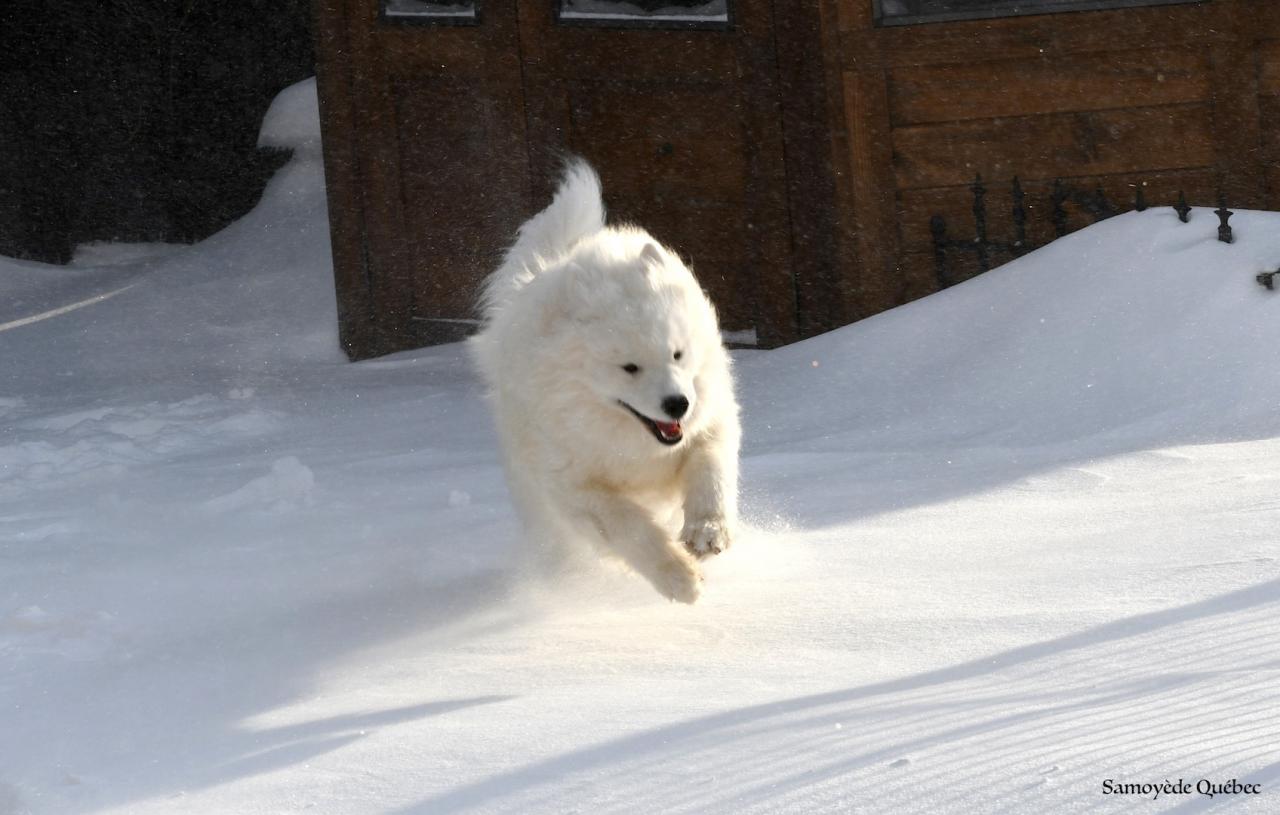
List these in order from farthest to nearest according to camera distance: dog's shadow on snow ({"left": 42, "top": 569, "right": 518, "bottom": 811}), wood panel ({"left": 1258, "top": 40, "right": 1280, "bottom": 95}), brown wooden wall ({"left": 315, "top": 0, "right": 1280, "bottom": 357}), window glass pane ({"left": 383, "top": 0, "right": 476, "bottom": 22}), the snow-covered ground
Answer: window glass pane ({"left": 383, "top": 0, "right": 476, "bottom": 22}), brown wooden wall ({"left": 315, "top": 0, "right": 1280, "bottom": 357}), wood panel ({"left": 1258, "top": 40, "right": 1280, "bottom": 95}), dog's shadow on snow ({"left": 42, "top": 569, "right": 518, "bottom": 811}), the snow-covered ground

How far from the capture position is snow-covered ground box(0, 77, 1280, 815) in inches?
84.5

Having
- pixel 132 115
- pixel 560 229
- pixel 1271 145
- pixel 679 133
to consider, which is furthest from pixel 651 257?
pixel 132 115

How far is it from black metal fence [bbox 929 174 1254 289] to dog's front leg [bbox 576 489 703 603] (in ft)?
11.5

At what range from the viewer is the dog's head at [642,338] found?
10.6 ft

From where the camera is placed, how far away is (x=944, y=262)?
21.2ft

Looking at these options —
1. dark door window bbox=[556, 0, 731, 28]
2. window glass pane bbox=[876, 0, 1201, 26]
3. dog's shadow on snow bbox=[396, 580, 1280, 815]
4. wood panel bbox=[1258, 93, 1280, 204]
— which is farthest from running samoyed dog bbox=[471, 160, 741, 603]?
wood panel bbox=[1258, 93, 1280, 204]

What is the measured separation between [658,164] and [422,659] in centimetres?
439

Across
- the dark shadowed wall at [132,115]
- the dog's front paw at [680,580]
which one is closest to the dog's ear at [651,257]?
the dog's front paw at [680,580]

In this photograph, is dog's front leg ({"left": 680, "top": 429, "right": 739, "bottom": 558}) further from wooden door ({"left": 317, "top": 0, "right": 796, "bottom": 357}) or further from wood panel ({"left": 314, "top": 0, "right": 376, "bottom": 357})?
wood panel ({"left": 314, "top": 0, "right": 376, "bottom": 357})

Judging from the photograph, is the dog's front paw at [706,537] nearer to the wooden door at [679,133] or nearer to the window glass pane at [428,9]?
the wooden door at [679,133]

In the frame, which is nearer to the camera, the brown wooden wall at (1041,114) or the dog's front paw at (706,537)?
the dog's front paw at (706,537)

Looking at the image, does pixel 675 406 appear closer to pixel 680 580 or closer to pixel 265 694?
pixel 680 580

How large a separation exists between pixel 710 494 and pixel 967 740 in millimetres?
1316

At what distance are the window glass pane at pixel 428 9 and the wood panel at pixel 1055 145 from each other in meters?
2.31
